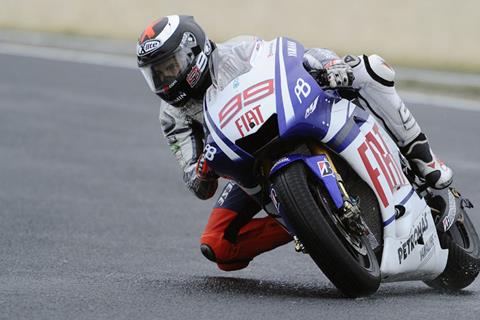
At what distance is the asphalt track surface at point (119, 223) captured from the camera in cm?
579

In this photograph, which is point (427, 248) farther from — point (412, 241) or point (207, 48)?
point (207, 48)

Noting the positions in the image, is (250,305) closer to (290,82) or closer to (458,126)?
(290,82)

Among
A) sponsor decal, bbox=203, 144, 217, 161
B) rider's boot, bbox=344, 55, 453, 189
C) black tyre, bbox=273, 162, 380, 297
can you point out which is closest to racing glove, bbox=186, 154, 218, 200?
sponsor decal, bbox=203, 144, 217, 161

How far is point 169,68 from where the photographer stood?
6.24 meters

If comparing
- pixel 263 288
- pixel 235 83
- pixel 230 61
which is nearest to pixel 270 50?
pixel 230 61

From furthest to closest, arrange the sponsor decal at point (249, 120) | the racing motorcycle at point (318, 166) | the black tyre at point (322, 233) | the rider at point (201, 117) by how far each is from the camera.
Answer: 1. the rider at point (201, 117)
2. the sponsor decal at point (249, 120)
3. the racing motorcycle at point (318, 166)
4. the black tyre at point (322, 233)

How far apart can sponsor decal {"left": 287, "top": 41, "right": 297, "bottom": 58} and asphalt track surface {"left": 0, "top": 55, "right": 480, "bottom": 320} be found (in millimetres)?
1180

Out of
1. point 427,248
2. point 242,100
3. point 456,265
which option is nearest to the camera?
point 242,100

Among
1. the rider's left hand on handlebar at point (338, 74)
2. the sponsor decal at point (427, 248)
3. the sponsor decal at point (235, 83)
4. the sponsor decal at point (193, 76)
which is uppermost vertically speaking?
the sponsor decal at point (235, 83)

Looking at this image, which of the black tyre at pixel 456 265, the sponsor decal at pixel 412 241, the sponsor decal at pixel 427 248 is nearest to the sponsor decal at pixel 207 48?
the sponsor decal at pixel 412 241

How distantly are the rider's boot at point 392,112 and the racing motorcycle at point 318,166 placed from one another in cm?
12

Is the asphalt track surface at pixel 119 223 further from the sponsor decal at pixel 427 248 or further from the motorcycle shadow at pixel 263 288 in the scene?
the sponsor decal at pixel 427 248

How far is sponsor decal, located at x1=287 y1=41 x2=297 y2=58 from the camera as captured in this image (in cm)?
622

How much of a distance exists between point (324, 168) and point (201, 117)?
3.17 feet
